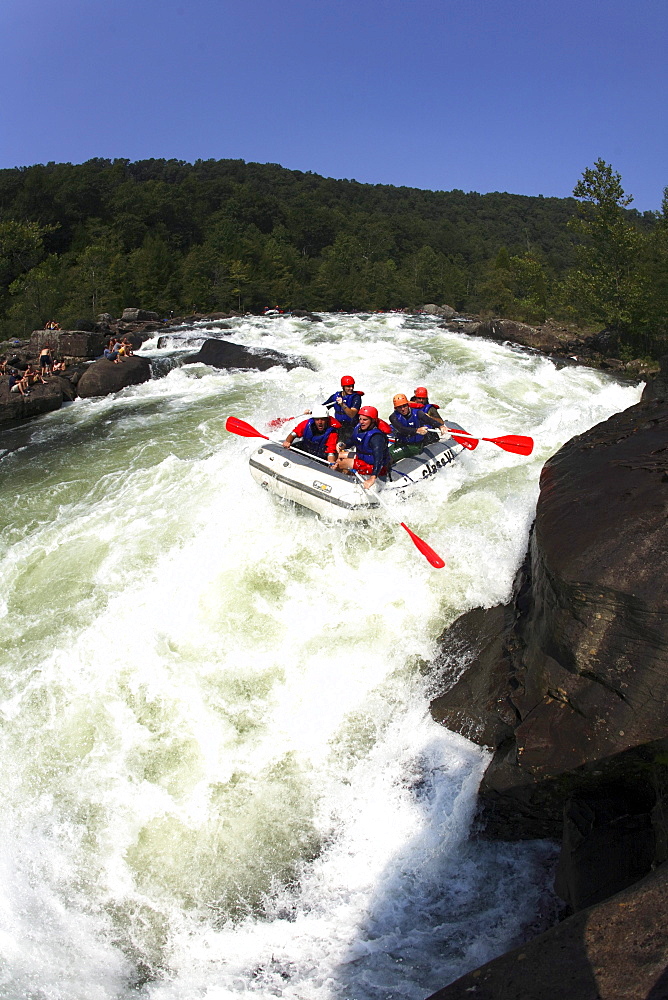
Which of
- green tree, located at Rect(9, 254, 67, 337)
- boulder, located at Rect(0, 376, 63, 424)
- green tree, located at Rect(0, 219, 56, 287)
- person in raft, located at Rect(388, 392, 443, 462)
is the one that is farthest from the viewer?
green tree, located at Rect(0, 219, 56, 287)

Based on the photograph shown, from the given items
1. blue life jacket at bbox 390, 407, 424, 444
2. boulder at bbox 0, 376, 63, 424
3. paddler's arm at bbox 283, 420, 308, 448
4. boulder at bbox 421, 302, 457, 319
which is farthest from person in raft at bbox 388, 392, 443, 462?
boulder at bbox 421, 302, 457, 319

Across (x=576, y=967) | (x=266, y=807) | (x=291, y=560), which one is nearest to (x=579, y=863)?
(x=576, y=967)

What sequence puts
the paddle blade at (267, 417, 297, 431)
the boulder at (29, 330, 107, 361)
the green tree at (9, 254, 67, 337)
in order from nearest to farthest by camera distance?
the paddle blade at (267, 417, 297, 431) → the boulder at (29, 330, 107, 361) → the green tree at (9, 254, 67, 337)

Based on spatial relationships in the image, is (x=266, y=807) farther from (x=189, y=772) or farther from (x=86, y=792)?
(x=86, y=792)

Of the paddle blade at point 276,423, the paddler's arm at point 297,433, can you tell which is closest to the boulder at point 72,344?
the paddle blade at point 276,423

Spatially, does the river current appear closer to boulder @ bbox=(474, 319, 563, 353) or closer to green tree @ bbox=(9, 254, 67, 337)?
boulder @ bbox=(474, 319, 563, 353)

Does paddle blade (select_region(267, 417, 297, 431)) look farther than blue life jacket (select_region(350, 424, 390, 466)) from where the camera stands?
Yes

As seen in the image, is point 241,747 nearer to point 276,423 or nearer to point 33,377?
point 276,423
